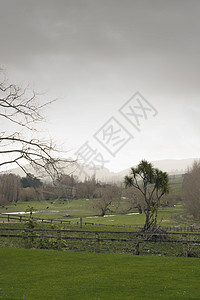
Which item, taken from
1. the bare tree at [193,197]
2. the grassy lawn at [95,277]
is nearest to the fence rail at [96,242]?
the grassy lawn at [95,277]

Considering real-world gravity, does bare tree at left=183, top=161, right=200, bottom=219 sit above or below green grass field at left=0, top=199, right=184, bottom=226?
above

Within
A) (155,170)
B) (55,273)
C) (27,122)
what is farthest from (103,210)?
(55,273)

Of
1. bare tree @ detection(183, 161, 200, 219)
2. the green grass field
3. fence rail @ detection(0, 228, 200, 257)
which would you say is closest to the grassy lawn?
fence rail @ detection(0, 228, 200, 257)

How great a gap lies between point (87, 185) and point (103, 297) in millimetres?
129211

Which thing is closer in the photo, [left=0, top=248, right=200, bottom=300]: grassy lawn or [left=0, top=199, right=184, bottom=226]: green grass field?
[left=0, top=248, right=200, bottom=300]: grassy lawn

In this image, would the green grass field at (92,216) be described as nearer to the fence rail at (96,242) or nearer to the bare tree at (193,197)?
the bare tree at (193,197)

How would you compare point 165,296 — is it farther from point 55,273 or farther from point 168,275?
point 55,273

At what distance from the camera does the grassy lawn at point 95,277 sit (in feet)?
27.7

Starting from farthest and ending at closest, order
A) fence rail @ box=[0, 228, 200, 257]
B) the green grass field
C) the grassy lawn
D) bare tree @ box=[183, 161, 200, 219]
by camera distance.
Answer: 1. bare tree @ box=[183, 161, 200, 219]
2. the green grass field
3. fence rail @ box=[0, 228, 200, 257]
4. the grassy lawn

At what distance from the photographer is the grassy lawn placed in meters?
8.45

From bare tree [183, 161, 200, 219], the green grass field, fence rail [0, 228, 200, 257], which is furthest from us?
bare tree [183, 161, 200, 219]

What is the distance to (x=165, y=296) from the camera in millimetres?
8242

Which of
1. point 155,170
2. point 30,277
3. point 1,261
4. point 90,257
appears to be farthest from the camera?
point 155,170

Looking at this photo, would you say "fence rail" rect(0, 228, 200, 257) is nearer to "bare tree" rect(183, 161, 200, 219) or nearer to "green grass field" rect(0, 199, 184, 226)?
"green grass field" rect(0, 199, 184, 226)
